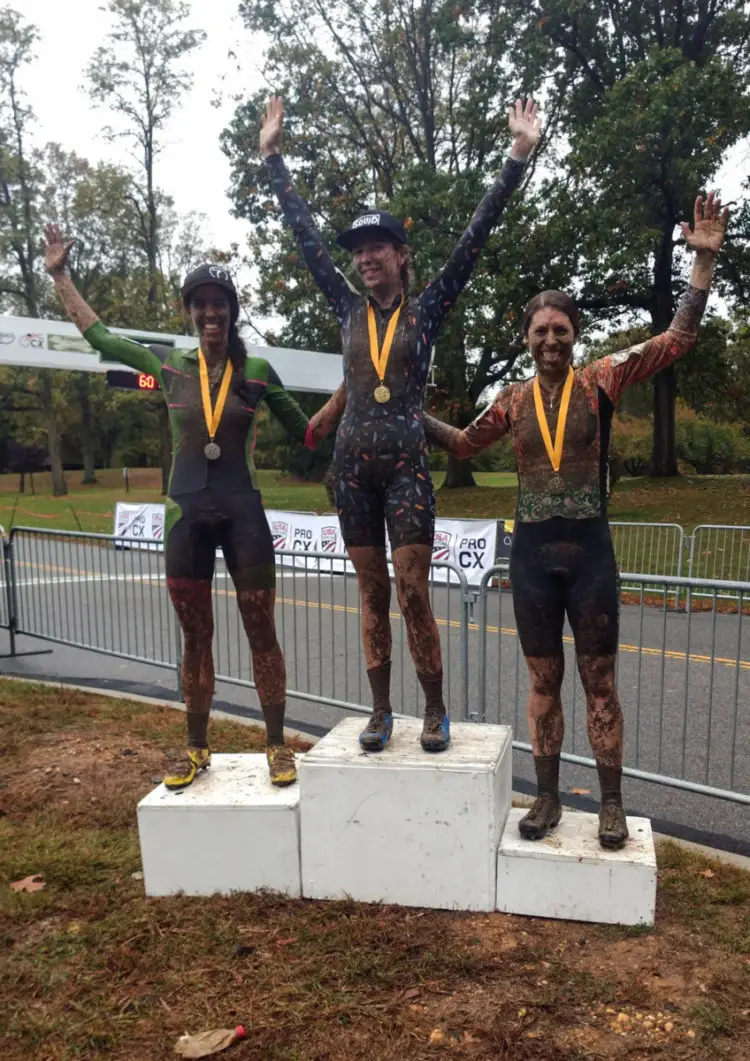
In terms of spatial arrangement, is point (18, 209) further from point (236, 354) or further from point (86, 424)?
point (236, 354)

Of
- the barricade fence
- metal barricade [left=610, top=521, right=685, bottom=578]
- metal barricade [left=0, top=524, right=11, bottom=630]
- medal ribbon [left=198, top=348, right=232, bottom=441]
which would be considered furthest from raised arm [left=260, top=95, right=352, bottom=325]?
metal barricade [left=610, top=521, right=685, bottom=578]

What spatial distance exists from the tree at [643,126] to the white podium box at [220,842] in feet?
52.8

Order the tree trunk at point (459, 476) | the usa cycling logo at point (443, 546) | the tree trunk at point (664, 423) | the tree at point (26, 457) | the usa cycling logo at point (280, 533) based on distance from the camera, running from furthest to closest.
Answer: the tree at point (26, 457) < the tree trunk at point (459, 476) < the tree trunk at point (664, 423) < the usa cycling logo at point (280, 533) < the usa cycling logo at point (443, 546)

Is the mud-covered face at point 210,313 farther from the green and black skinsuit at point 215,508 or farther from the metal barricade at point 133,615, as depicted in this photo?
the metal barricade at point 133,615

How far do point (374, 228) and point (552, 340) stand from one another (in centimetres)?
89

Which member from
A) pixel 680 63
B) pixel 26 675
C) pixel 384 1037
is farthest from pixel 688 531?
pixel 384 1037

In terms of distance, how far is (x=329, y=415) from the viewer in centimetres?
369

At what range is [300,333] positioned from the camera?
83.2ft

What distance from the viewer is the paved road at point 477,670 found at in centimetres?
493

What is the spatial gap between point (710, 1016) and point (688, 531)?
1441 cm

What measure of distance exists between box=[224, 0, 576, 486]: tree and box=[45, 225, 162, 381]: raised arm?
14.1 m

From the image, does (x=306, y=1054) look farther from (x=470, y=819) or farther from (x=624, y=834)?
(x=624, y=834)

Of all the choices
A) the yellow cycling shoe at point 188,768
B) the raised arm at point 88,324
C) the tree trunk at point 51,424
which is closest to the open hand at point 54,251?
the raised arm at point 88,324

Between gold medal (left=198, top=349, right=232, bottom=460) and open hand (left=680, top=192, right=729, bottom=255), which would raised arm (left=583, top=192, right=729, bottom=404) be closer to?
open hand (left=680, top=192, right=729, bottom=255)
